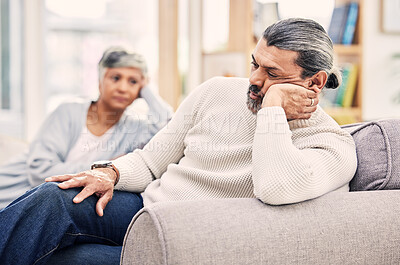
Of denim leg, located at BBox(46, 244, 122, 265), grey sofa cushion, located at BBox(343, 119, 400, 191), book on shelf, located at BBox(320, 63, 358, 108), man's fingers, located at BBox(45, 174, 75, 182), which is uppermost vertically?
book on shelf, located at BBox(320, 63, 358, 108)

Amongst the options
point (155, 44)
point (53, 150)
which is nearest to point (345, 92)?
point (155, 44)

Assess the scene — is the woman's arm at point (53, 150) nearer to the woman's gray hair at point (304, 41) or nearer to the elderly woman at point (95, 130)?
the elderly woman at point (95, 130)

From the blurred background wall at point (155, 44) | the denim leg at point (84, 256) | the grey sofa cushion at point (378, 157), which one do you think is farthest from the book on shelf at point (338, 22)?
the denim leg at point (84, 256)

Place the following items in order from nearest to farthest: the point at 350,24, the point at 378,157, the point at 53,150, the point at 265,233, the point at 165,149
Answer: the point at 265,233 → the point at 378,157 → the point at 165,149 → the point at 53,150 → the point at 350,24

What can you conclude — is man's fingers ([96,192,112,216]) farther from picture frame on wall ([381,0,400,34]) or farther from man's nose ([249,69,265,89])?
picture frame on wall ([381,0,400,34])

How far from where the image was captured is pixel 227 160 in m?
1.56

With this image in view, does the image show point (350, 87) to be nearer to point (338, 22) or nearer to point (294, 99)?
point (338, 22)

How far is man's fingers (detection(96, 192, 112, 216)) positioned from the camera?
4.63 feet

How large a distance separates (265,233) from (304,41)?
0.65m

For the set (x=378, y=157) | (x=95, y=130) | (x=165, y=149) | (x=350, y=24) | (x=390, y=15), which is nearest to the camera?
(x=378, y=157)

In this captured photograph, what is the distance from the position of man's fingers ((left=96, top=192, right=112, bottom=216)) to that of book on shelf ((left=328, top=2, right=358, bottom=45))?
2572mm

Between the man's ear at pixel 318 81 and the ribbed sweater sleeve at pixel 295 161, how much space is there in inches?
5.1

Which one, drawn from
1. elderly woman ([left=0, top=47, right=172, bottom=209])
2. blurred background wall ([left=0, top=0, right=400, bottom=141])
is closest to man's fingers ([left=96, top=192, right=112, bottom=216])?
elderly woman ([left=0, top=47, right=172, bottom=209])

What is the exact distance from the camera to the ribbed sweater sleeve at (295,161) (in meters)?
1.18
